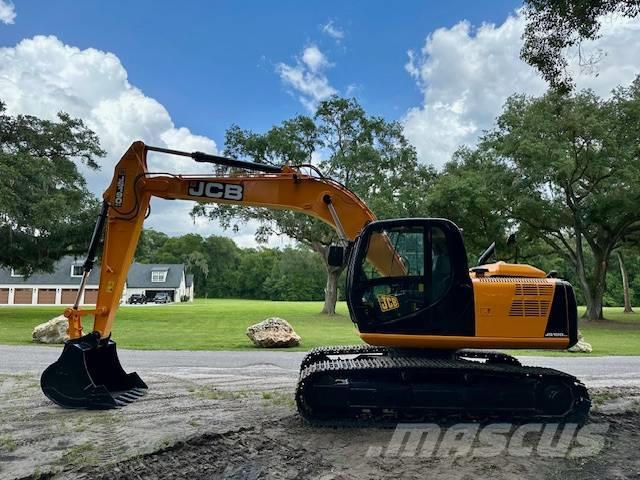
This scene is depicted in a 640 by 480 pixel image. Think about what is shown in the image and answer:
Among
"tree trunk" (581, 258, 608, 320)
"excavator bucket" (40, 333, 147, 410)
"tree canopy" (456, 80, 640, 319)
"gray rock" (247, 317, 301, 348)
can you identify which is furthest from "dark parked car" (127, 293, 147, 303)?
"excavator bucket" (40, 333, 147, 410)

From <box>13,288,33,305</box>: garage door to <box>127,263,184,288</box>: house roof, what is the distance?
616 inches

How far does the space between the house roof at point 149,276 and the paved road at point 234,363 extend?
59241 millimetres

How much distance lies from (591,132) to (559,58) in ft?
64.2

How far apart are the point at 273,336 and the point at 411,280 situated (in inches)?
367

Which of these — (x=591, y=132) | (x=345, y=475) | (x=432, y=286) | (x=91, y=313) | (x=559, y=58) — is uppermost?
(x=591, y=132)

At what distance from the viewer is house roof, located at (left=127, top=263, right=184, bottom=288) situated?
71875mm

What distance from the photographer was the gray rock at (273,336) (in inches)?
589

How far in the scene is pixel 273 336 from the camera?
14984 mm

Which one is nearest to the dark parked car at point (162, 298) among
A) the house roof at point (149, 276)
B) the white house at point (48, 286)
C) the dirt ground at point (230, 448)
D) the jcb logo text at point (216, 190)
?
the house roof at point (149, 276)

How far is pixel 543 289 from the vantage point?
20.5 ft

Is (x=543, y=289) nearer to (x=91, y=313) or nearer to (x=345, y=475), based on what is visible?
(x=345, y=475)

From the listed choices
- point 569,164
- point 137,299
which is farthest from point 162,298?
point 569,164

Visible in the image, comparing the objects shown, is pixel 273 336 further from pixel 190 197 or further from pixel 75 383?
pixel 75 383

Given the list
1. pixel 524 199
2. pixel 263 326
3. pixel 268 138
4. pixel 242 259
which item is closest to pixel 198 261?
pixel 242 259
